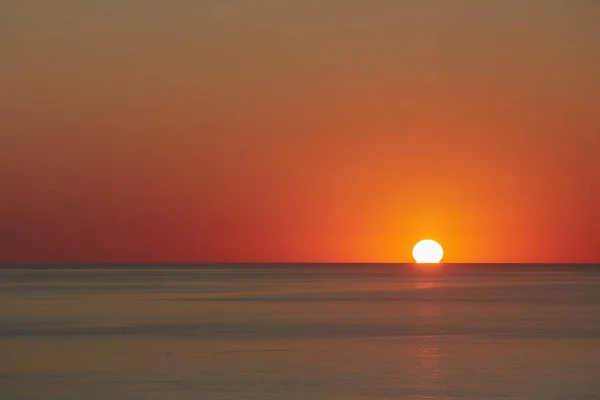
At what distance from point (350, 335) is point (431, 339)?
122 inches

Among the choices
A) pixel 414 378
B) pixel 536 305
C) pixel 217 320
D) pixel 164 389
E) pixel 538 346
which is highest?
pixel 536 305

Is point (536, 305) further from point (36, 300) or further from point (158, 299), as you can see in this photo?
point (36, 300)

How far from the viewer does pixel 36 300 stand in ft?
235

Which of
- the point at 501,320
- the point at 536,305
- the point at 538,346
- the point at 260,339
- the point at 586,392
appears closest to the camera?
the point at 586,392

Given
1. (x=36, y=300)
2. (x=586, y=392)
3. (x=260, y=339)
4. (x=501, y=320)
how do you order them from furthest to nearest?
(x=36, y=300)
(x=501, y=320)
(x=260, y=339)
(x=586, y=392)

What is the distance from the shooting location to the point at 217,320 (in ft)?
161

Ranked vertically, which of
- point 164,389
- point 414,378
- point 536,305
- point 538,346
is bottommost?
Result: point 164,389

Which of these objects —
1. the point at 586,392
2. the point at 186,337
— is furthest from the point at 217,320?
the point at 586,392

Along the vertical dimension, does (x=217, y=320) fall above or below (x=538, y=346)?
above

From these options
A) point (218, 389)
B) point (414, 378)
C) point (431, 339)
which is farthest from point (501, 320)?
point (218, 389)

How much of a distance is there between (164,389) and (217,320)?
2339 centimetres

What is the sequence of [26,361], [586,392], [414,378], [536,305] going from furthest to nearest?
1. [536,305]
2. [26,361]
3. [414,378]
4. [586,392]

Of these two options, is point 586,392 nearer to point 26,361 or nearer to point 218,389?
point 218,389

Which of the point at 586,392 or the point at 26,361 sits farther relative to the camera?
the point at 26,361
